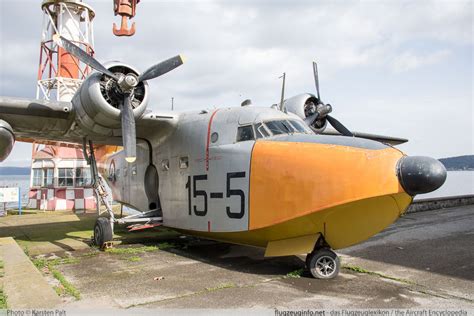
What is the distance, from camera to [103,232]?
30.5 ft

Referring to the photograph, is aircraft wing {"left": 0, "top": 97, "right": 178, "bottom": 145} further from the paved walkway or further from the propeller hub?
the paved walkway

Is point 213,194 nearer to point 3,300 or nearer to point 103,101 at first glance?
point 103,101

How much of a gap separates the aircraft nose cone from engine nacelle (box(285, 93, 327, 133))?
5445mm

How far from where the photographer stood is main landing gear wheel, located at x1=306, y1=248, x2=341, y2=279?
6.66 meters

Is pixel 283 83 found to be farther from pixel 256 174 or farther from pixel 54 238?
pixel 54 238

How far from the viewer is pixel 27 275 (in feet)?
19.7

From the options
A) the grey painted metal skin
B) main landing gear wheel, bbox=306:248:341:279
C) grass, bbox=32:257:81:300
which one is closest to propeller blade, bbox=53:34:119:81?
the grey painted metal skin

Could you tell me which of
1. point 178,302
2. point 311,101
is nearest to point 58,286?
point 178,302

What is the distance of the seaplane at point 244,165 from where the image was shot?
6168mm

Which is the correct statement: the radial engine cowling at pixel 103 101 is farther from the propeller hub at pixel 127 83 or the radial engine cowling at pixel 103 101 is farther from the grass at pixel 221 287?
the grass at pixel 221 287

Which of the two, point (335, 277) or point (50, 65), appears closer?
point (335, 277)

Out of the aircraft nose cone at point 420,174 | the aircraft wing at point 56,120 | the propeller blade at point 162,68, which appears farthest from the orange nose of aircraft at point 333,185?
the aircraft wing at point 56,120

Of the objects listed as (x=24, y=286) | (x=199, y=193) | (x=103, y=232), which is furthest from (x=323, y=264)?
(x=103, y=232)

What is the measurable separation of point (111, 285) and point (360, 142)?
15.2 feet
